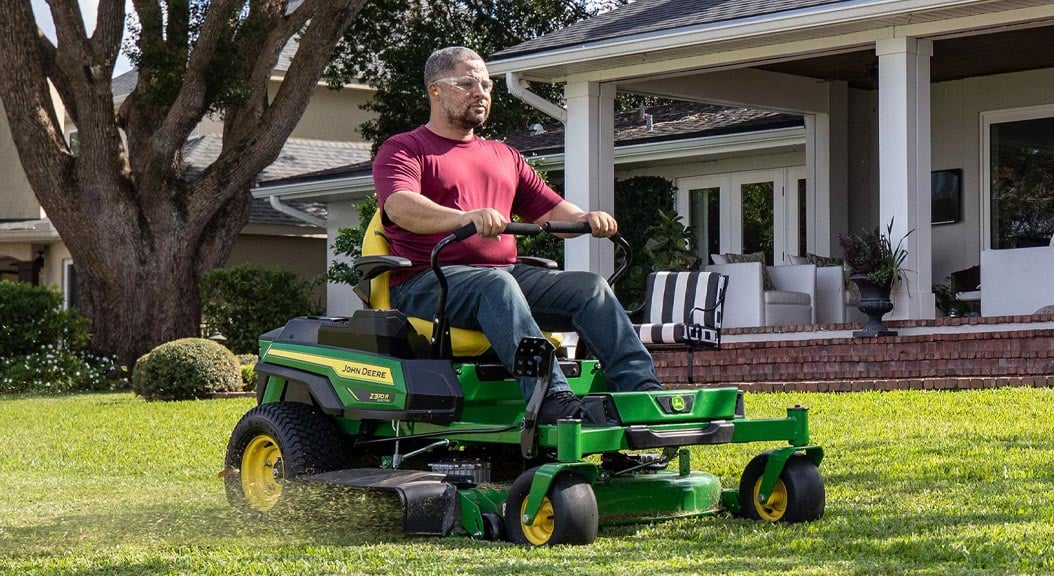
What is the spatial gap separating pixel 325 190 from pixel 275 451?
16646mm


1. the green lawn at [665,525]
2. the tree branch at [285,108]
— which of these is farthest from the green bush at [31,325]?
the green lawn at [665,525]

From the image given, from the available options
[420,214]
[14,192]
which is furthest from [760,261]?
[14,192]

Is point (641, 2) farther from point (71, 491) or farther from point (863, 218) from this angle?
point (71, 491)

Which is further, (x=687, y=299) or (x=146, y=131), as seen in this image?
(x=146, y=131)

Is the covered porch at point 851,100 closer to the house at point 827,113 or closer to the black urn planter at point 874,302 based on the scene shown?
the house at point 827,113

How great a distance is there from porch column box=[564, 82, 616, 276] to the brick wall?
1.44 metres

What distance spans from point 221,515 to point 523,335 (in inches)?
62.5

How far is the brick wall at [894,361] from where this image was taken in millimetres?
11242

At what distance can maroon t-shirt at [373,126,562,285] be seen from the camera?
5543 mm

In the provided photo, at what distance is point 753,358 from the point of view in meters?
13.0

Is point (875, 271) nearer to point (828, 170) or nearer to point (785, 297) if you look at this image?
point (785, 297)

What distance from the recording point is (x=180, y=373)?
47.7 ft

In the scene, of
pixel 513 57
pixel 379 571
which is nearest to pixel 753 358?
pixel 513 57

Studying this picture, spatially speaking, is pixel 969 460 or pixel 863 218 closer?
pixel 969 460
